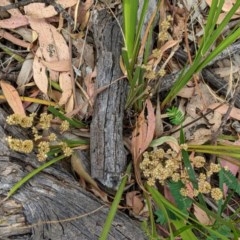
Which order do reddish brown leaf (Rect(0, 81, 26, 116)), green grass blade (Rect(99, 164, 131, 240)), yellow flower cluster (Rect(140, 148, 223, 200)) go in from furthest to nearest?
reddish brown leaf (Rect(0, 81, 26, 116))
yellow flower cluster (Rect(140, 148, 223, 200))
green grass blade (Rect(99, 164, 131, 240))

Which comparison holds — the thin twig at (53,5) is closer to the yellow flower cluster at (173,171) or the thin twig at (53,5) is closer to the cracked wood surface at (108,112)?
the cracked wood surface at (108,112)

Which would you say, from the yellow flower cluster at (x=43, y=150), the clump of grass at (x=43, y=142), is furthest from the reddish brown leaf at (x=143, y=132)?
the yellow flower cluster at (x=43, y=150)

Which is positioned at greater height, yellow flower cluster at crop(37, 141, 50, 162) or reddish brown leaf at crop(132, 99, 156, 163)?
reddish brown leaf at crop(132, 99, 156, 163)

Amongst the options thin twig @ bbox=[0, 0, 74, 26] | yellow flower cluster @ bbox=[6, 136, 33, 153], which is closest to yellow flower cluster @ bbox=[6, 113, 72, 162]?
yellow flower cluster @ bbox=[6, 136, 33, 153]

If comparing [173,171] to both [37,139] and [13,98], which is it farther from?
[13,98]

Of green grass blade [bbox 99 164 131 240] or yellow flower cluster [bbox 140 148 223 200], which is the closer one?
green grass blade [bbox 99 164 131 240]

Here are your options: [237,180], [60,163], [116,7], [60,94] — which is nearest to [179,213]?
→ [237,180]

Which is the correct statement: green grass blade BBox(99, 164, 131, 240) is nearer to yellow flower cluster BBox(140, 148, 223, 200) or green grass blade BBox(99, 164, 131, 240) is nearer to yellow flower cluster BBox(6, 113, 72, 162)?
yellow flower cluster BBox(140, 148, 223, 200)

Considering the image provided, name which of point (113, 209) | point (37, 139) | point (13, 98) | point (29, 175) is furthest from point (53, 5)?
point (113, 209)
